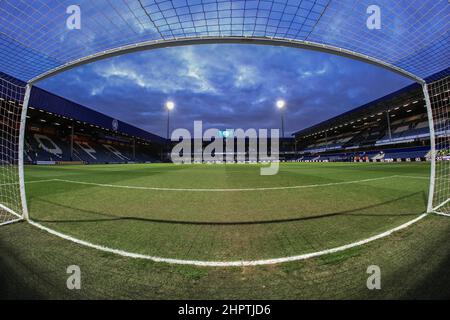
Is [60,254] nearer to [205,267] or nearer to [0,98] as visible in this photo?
[205,267]

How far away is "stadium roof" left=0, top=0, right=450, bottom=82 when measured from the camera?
3.52 meters

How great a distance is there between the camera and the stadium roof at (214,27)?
3516mm

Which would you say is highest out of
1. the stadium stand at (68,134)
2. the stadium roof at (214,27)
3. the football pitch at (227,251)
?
the stadium stand at (68,134)

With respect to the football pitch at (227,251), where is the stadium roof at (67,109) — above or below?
above

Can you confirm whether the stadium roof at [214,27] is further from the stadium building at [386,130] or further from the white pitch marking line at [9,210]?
the stadium building at [386,130]

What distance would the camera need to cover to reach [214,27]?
3.83 meters

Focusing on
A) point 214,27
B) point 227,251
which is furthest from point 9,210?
point 214,27

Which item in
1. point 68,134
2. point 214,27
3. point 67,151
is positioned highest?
point 68,134

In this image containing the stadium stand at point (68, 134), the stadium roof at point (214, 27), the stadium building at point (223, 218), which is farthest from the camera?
the stadium stand at point (68, 134)

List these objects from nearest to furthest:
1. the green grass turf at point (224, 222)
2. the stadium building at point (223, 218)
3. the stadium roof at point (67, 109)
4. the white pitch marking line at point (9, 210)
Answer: the stadium building at point (223, 218) → the green grass turf at point (224, 222) → the white pitch marking line at point (9, 210) → the stadium roof at point (67, 109)

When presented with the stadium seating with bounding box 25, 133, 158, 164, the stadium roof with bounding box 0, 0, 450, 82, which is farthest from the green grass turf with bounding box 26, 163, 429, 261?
the stadium seating with bounding box 25, 133, 158, 164

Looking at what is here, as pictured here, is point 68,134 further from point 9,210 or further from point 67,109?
point 9,210

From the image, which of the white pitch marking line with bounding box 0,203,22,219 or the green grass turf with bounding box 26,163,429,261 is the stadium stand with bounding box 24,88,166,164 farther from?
the green grass turf with bounding box 26,163,429,261

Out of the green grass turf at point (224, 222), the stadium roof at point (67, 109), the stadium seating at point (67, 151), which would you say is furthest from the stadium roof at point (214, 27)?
the stadium seating at point (67, 151)
